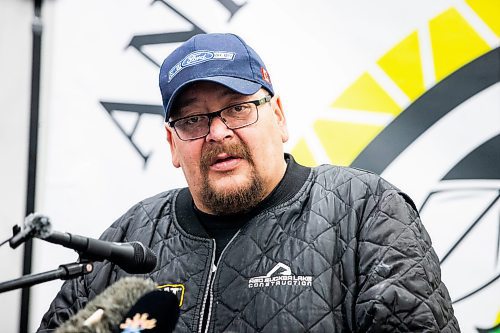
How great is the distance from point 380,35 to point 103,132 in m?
0.93

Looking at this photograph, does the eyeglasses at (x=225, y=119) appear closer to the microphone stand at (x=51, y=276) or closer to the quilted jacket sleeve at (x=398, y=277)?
the quilted jacket sleeve at (x=398, y=277)

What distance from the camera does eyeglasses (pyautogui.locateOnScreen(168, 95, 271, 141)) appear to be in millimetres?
1479

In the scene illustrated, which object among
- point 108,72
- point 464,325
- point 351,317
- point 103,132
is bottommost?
point 464,325

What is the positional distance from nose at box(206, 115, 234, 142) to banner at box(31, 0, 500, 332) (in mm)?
395

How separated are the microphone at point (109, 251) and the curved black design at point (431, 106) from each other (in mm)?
914

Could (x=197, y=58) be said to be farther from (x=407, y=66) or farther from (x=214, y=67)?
(x=407, y=66)

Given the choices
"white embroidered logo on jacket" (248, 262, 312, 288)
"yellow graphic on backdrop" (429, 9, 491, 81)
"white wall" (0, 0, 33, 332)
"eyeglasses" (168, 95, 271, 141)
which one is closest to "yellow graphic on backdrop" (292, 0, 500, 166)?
"yellow graphic on backdrop" (429, 9, 491, 81)

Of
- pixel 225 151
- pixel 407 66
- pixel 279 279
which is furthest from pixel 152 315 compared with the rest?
pixel 407 66

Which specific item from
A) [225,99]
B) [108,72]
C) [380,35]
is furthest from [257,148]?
[108,72]

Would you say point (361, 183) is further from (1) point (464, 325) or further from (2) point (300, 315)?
(1) point (464, 325)

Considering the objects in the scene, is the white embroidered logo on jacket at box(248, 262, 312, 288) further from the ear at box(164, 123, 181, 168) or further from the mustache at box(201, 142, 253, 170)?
the ear at box(164, 123, 181, 168)

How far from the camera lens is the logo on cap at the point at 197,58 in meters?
1.51

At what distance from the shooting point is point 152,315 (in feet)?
3.01

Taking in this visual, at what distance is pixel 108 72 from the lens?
1947 mm
